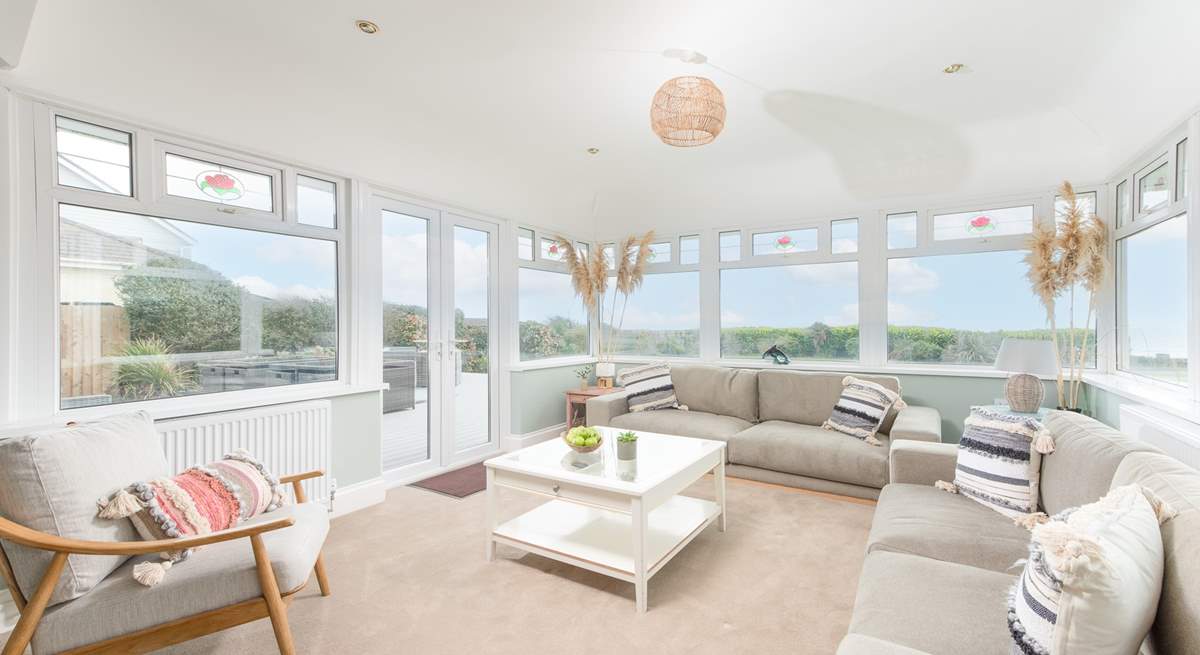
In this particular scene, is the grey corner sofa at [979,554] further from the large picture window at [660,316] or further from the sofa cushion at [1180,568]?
the large picture window at [660,316]

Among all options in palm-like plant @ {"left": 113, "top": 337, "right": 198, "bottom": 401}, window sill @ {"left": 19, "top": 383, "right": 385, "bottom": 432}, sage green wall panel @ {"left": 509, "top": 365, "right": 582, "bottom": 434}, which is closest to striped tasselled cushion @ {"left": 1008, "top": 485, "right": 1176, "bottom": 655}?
window sill @ {"left": 19, "top": 383, "right": 385, "bottom": 432}

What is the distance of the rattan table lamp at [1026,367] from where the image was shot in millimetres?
3162

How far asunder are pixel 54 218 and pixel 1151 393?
18.2ft

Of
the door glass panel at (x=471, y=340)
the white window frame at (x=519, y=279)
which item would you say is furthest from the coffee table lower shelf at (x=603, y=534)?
the white window frame at (x=519, y=279)

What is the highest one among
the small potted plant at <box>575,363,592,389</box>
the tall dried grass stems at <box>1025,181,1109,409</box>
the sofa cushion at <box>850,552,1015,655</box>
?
the tall dried grass stems at <box>1025,181,1109,409</box>

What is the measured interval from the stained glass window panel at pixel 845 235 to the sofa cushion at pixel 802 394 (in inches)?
49.5

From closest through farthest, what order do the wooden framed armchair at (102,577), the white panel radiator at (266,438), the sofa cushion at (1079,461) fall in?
the wooden framed armchair at (102,577) < the sofa cushion at (1079,461) < the white panel radiator at (266,438)

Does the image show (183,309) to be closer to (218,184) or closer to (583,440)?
(218,184)

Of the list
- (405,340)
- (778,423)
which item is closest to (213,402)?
(405,340)

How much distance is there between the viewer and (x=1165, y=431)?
7.77ft

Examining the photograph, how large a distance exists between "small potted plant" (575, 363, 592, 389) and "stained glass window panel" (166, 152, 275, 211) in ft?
10.4

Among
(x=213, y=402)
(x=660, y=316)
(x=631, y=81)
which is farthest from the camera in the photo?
(x=660, y=316)

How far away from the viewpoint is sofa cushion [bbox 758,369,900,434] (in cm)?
407

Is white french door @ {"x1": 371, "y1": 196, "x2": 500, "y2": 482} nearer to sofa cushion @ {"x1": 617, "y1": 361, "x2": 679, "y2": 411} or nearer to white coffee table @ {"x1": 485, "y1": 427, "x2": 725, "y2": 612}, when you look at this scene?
sofa cushion @ {"x1": 617, "y1": 361, "x2": 679, "y2": 411}
